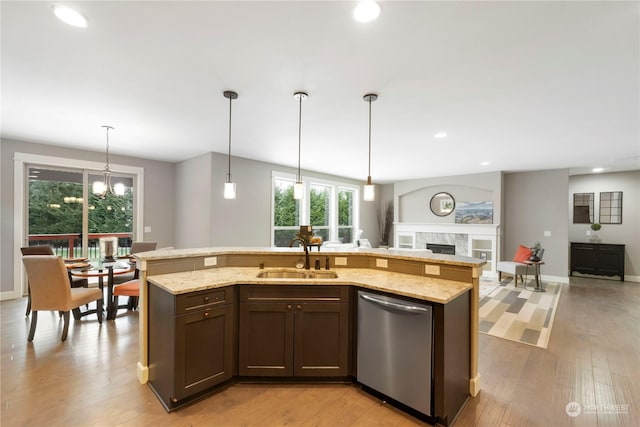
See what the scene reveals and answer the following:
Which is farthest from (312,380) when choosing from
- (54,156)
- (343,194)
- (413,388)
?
(343,194)

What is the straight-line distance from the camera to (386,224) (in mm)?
9203

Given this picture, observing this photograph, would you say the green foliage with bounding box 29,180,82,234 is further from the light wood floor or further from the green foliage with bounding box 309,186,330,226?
the green foliage with bounding box 309,186,330,226

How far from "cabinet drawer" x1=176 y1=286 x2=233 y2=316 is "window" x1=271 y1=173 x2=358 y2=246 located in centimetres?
403

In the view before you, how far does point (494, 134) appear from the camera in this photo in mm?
3988

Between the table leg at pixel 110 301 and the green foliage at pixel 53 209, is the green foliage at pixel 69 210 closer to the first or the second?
the green foliage at pixel 53 209

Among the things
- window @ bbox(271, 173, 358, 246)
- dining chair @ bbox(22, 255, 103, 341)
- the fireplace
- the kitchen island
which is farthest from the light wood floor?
the fireplace

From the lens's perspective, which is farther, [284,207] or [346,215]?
[346,215]

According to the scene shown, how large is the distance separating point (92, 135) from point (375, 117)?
13.8 ft

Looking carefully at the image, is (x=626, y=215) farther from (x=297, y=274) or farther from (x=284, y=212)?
(x=297, y=274)

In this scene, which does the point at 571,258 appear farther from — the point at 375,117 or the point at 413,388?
the point at 413,388

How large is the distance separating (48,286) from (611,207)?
1073cm

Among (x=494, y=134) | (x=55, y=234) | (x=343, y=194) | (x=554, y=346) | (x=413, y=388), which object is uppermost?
(x=494, y=134)

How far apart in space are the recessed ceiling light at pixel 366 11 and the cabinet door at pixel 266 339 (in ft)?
6.87

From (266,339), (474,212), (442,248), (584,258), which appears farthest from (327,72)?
(584,258)
